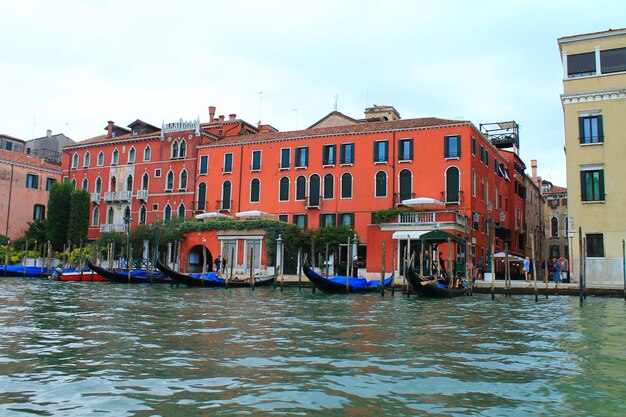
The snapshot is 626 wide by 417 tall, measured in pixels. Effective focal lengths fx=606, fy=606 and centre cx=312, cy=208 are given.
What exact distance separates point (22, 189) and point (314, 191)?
18874 millimetres

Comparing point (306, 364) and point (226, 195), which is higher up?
point (226, 195)

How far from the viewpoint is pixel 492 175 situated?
27.9 m

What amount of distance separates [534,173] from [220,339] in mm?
38670

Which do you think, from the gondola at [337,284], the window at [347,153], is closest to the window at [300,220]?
the window at [347,153]

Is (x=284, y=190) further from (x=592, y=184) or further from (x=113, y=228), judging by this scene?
(x=592, y=184)

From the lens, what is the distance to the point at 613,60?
19.5 meters

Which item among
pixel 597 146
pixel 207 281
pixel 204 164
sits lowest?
pixel 207 281

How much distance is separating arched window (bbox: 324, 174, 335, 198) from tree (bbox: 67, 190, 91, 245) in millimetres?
13598

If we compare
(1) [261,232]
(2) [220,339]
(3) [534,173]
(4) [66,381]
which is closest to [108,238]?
(1) [261,232]

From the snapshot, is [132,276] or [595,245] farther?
[132,276]

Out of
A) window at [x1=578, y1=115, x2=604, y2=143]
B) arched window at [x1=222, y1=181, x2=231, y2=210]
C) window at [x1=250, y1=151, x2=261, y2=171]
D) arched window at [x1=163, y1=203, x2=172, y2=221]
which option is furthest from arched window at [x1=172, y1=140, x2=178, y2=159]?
window at [x1=578, y1=115, x2=604, y2=143]

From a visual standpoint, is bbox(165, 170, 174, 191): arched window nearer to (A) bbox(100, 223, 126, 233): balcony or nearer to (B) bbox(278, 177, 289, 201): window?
(A) bbox(100, 223, 126, 233): balcony

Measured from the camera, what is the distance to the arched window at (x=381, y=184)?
25.5 metres

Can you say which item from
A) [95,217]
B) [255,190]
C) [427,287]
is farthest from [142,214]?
[427,287]
